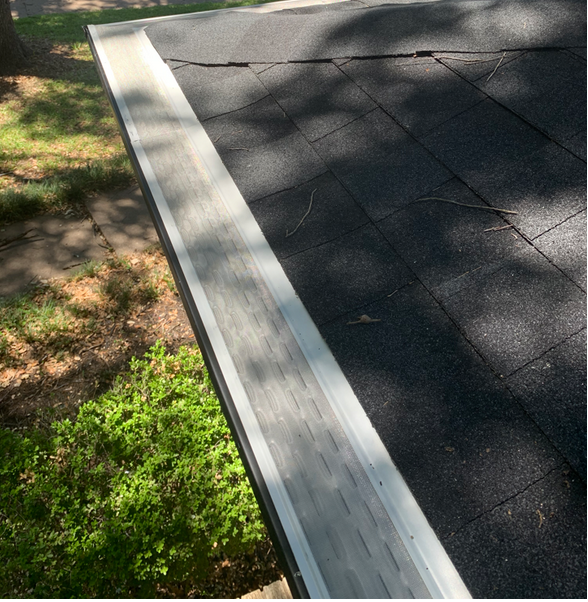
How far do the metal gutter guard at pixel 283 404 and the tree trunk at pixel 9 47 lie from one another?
7.65m

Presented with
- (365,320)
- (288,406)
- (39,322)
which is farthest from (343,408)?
(39,322)

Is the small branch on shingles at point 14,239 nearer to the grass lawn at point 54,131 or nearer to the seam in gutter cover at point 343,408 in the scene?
the grass lawn at point 54,131

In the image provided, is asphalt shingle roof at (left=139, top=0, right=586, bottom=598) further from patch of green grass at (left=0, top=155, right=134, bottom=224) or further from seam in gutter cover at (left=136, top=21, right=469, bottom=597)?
patch of green grass at (left=0, top=155, right=134, bottom=224)

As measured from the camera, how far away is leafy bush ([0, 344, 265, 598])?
7.99ft

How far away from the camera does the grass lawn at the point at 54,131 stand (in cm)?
564

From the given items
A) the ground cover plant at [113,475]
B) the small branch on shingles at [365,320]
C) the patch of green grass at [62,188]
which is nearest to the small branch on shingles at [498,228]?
the small branch on shingles at [365,320]

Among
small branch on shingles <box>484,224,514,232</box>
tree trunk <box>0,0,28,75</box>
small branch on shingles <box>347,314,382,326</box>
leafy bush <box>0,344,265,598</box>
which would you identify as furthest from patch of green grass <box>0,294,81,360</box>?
tree trunk <box>0,0,28,75</box>

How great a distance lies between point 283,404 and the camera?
→ 187 centimetres

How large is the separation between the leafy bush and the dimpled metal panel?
45.2 inches

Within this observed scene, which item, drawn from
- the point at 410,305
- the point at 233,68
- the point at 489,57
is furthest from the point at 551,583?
the point at 233,68

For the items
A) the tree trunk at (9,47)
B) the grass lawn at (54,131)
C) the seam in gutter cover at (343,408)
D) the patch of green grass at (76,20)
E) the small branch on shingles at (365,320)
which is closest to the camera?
the seam in gutter cover at (343,408)

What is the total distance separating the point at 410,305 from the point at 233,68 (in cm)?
229

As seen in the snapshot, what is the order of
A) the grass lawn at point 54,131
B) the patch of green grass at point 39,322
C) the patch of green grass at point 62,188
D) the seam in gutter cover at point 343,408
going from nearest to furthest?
the seam in gutter cover at point 343,408 → the patch of green grass at point 39,322 → the patch of green grass at point 62,188 → the grass lawn at point 54,131

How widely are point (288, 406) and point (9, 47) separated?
9.85 meters
